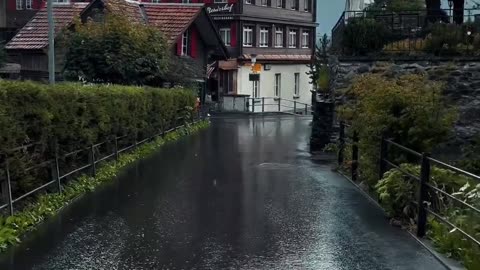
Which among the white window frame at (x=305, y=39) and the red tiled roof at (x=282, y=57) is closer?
the red tiled roof at (x=282, y=57)

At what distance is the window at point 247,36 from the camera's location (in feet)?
165

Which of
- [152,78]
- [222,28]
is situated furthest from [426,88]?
[222,28]

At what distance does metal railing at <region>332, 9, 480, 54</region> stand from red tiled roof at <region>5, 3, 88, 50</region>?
690 inches

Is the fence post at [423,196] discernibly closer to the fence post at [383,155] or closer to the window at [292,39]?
the fence post at [383,155]

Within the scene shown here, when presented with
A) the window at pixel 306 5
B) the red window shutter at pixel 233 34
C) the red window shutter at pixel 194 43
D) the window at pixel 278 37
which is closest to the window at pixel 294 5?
the window at pixel 306 5

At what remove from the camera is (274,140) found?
81.3ft

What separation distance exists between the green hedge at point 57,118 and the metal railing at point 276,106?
29.6 metres

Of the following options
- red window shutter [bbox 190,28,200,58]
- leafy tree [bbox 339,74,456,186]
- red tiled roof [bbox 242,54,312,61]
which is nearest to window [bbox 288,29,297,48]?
red tiled roof [bbox 242,54,312,61]

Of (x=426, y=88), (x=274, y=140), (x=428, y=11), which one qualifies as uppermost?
(x=428, y=11)

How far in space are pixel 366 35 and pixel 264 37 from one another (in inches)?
1375

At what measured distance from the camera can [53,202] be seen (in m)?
10.5

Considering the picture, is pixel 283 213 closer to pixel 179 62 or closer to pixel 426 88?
pixel 426 88

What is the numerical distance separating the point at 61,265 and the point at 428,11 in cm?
1501

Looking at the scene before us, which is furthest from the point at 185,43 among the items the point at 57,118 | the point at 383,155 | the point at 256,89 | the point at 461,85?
the point at 383,155
